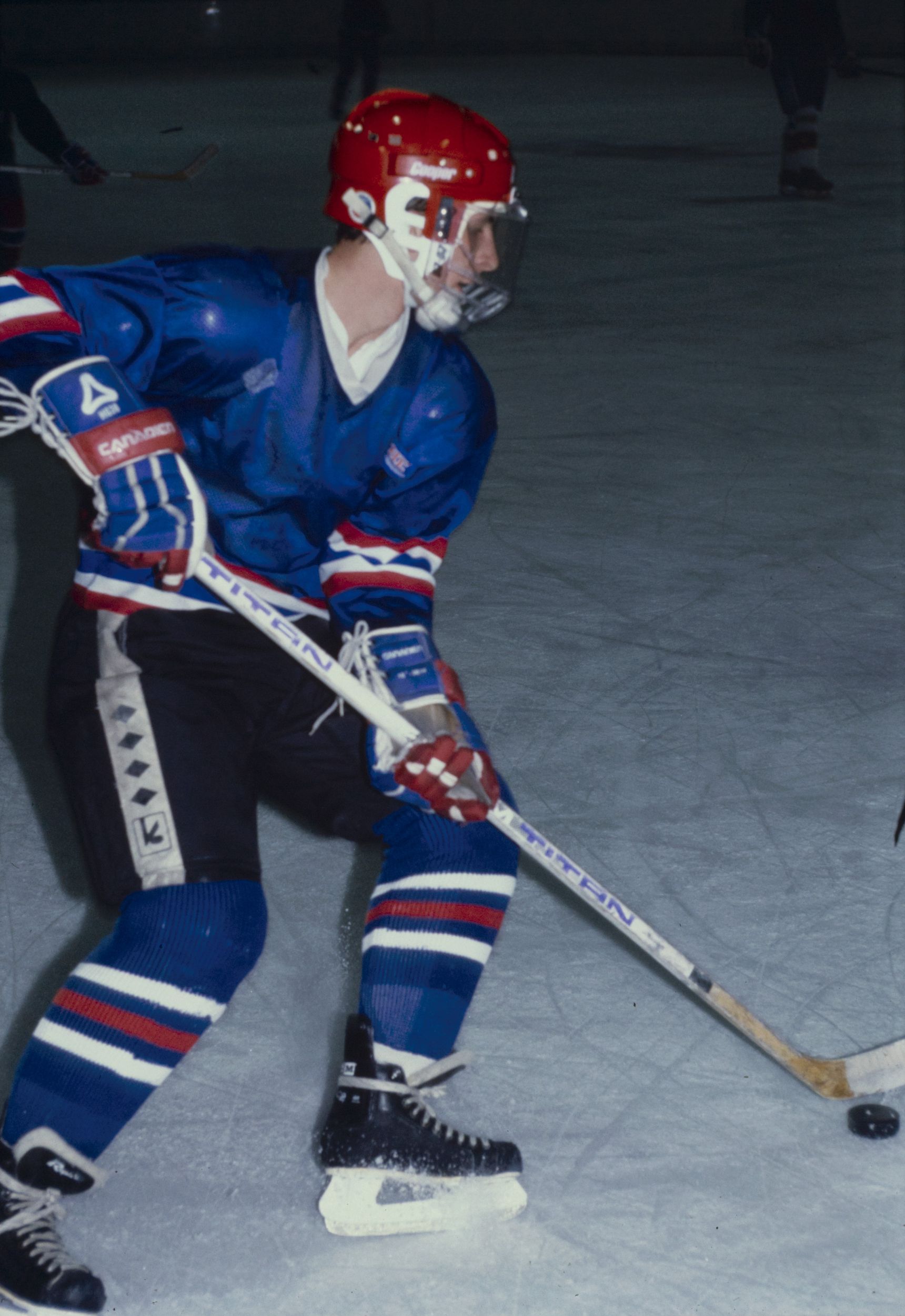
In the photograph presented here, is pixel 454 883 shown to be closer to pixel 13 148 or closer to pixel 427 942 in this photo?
pixel 427 942

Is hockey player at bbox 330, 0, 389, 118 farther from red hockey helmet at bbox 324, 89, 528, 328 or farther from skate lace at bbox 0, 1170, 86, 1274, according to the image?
skate lace at bbox 0, 1170, 86, 1274

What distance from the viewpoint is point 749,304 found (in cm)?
573

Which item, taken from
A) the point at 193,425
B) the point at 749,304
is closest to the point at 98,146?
the point at 749,304

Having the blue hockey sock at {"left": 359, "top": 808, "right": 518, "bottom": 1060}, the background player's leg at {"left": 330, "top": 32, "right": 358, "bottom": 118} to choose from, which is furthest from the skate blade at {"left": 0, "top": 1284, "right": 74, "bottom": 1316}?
the background player's leg at {"left": 330, "top": 32, "right": 358, "bottom": 118}

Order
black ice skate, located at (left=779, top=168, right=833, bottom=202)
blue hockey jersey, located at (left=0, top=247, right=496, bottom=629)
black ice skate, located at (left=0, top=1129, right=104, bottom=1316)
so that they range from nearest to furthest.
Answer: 1. black ice skate, located at (left=0, top=1129, right=104, bottom=1316)
2. blue hockey jersey, located at (left=0, top=247, right=496, bottom=629)
3. black ice skate, located at (left=779, top=168, right=833, bottom=202)

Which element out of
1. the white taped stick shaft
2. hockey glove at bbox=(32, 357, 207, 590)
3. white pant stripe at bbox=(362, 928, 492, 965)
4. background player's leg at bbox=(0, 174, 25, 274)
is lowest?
background player's leg at bbox=(0, 174, 25, 274)

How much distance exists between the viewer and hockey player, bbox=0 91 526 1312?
141cm

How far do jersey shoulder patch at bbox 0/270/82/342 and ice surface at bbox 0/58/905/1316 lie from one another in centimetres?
82

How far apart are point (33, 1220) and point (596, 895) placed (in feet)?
2.08

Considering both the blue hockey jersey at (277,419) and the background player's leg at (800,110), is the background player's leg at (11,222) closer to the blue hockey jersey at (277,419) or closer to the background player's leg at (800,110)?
Answer: the background player's leg at (800,110)

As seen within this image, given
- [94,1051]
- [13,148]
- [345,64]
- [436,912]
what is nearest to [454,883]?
[436,912]

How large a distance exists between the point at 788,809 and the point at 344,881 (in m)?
0.69

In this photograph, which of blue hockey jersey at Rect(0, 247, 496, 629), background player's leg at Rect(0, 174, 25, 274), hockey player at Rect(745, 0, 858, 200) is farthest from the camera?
hockey player at Rect(745, 0, 858, 200)

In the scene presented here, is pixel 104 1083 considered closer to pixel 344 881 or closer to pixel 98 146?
pixel 344 881
